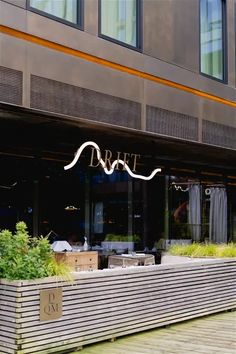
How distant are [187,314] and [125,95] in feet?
13.2

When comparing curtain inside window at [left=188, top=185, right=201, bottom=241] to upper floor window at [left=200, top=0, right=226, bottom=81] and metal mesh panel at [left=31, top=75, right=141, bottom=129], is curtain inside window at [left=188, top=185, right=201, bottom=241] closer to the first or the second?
upper floor window at [left=200, top=0, right=226, bottom=81]

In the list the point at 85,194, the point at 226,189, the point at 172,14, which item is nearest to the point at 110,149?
the point at 85,194

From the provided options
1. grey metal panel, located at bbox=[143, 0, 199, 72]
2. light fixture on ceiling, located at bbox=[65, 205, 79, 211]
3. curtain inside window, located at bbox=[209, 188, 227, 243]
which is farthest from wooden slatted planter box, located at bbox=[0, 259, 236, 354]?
curtain inside window, located at bbox=[209, 188, 227, 243]

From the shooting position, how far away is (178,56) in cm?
1166

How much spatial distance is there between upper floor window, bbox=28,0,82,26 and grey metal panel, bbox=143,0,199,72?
5.62 feet

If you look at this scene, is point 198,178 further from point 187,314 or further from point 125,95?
point 187,314

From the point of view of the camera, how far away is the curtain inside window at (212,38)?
508 inches

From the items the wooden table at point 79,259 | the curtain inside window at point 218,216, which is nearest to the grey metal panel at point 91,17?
the wooden table at point 79,259

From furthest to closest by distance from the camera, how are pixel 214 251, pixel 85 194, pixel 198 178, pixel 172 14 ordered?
pixel 198 178 < pixel 85 194 < pixel 172 14 < pixel 214 251

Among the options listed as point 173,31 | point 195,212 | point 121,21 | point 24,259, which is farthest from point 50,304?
point 195,212

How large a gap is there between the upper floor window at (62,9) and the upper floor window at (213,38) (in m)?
3.94

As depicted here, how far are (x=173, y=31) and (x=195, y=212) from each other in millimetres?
5949

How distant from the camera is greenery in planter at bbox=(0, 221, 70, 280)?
6.43 metres

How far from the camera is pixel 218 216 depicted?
661 inches
